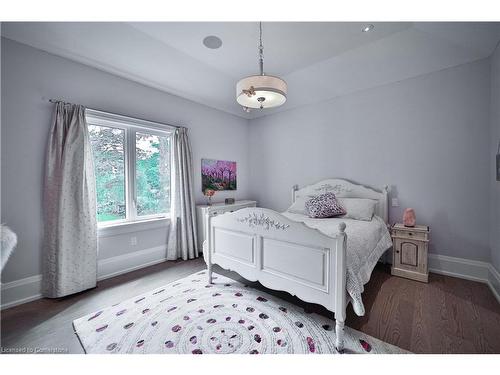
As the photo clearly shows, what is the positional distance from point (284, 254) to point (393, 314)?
1.13m

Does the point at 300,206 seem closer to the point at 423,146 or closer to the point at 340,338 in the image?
the point at 423,146

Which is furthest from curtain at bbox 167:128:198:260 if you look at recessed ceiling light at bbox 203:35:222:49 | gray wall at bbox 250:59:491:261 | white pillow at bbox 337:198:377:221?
white pillow at bbox 337:198:377:221

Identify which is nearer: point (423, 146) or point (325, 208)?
point (423, 146)

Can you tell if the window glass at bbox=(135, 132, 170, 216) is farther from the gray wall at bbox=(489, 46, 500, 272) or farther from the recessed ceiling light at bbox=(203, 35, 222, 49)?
the gray wall at bbox=(489, 46, 500, 272)

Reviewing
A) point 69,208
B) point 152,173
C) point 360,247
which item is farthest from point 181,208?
point 360,247

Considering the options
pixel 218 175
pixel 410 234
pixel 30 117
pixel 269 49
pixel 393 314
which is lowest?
pixel 393 314

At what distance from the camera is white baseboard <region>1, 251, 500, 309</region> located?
2012 millimetres

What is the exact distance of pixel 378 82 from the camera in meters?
3.01

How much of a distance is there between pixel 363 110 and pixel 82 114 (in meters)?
3.70

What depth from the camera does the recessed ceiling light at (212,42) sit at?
2.39 metres

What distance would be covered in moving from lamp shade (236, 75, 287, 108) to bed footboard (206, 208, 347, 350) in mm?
985

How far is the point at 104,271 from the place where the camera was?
260 centimetres
